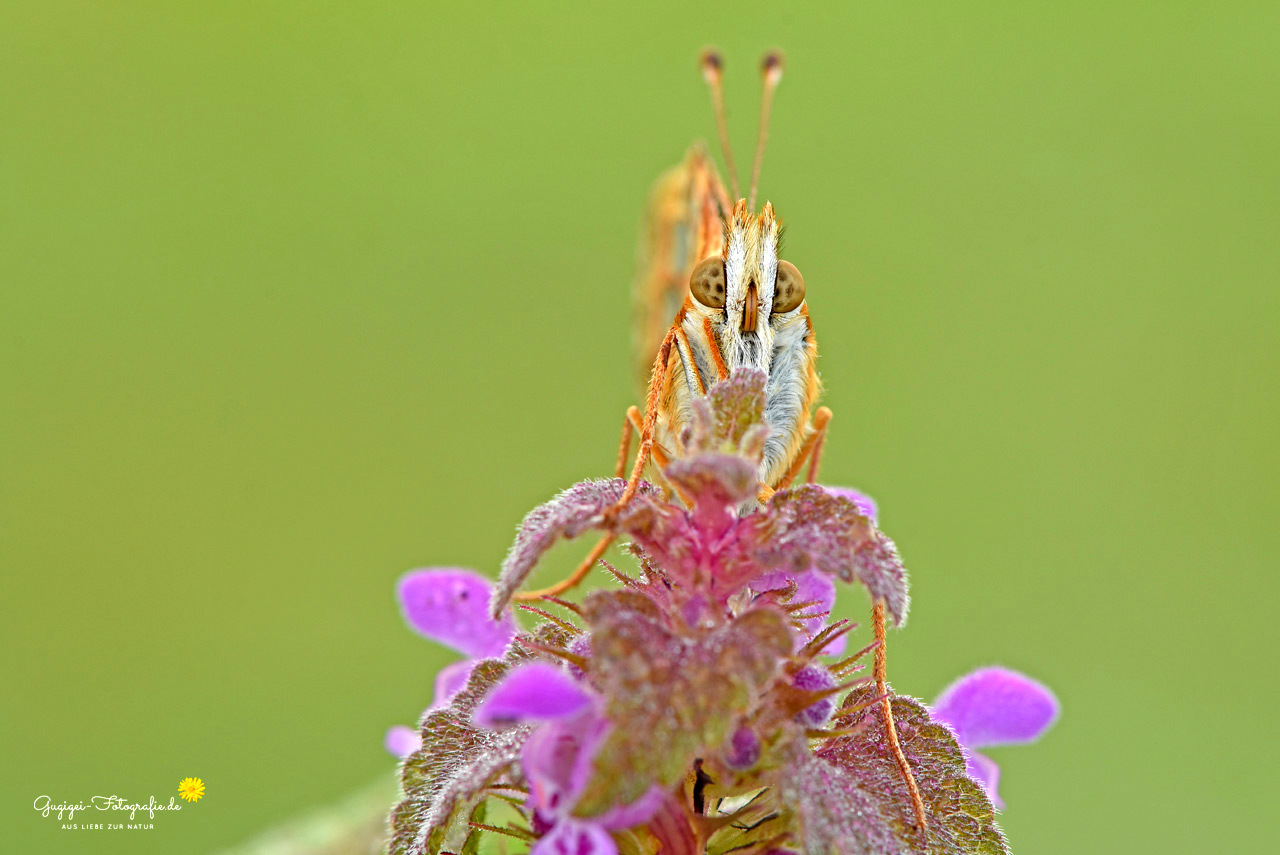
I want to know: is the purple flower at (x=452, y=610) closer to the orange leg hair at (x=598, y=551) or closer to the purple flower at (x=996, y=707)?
the orange leg hair at (x=598, y=551)

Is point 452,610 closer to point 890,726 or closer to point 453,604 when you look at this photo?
point 453,604

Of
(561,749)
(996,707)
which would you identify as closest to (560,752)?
(561,749)

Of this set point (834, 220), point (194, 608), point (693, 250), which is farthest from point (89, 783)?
point (834, 220)

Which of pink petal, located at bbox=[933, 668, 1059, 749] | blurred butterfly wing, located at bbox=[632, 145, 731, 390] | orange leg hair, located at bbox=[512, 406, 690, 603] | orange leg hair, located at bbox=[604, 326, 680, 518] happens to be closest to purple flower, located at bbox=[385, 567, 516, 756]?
orange leg hair, located at bbox=[512, 406, 690, 603]

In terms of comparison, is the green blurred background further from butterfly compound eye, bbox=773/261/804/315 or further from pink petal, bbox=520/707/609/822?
pink petal, bbox=520/707/609/822

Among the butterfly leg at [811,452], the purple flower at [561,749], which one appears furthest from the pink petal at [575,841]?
the butterfly leg at [811,452]
